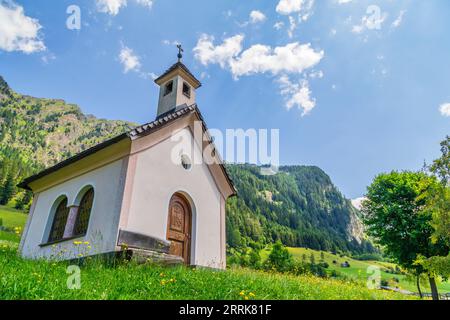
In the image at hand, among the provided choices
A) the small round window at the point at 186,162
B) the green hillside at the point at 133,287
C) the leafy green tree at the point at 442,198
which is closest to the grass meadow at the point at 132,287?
the green hillside at the point at 133,287

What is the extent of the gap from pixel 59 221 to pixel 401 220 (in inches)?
914

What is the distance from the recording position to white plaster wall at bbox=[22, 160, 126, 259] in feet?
30.7

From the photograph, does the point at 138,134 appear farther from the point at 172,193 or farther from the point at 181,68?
the point at 181,68

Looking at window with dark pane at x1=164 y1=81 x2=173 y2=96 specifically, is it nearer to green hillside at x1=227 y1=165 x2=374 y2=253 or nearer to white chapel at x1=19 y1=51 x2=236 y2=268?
white chapel at x1=19 y1=51 x2=236 y2=268

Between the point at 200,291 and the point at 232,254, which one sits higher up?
the point at 232,254

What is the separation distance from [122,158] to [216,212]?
17.0ft

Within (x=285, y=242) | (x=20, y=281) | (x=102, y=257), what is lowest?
(x=20, y=281)

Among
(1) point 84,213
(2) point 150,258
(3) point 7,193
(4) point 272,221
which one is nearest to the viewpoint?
(2) point 150,258

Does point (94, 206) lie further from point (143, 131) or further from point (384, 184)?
point (384, 184)

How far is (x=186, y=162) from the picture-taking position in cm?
1255

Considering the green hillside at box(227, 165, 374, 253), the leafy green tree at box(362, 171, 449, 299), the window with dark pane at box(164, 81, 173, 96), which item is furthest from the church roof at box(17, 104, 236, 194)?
the green hillside at box(227, 165, 374, 253)

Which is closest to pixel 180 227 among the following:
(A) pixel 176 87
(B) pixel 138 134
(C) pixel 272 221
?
(B) pixel 138 134
